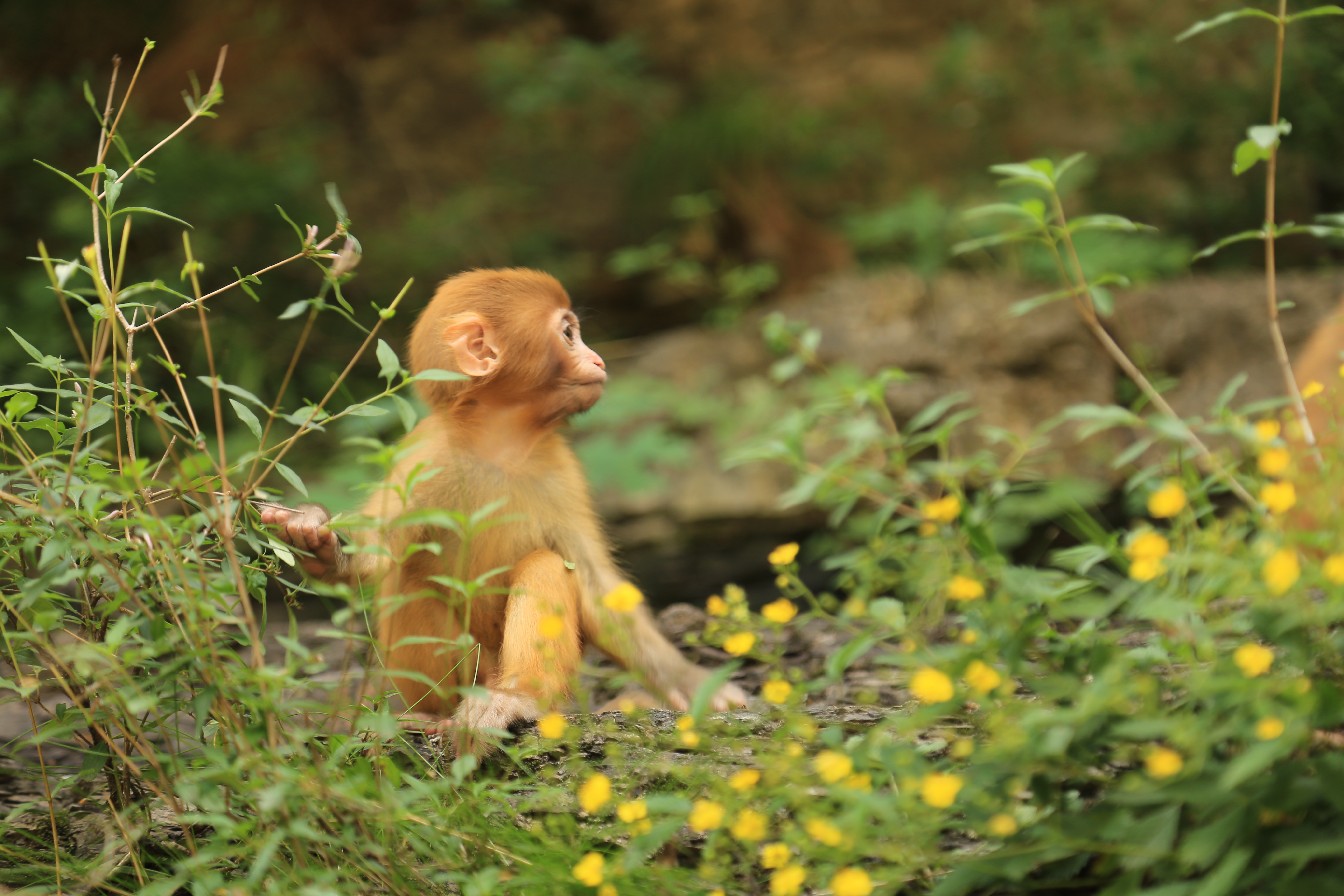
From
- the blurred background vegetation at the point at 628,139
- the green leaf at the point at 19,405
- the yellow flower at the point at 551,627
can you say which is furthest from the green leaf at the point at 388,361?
the blurred background vegetation at the point at 628,139

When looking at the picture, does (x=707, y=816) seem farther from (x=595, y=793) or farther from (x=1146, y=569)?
(x=1146, y=569)

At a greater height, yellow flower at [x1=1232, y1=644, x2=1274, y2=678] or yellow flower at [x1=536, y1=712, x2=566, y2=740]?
yellow flower at [x1=1232, y1=644, x2=1274, y2=678]

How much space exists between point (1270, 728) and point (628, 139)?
9902mm

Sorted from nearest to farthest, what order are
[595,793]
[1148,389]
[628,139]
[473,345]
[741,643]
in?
[595,793], [741,643], [1148,389], [473,345], [628,139]

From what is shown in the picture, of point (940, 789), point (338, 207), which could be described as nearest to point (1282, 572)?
point (940, 789)

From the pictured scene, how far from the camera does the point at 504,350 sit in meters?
2.98

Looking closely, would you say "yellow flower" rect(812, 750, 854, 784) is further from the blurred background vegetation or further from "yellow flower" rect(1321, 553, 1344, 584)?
the blurred background vegetation

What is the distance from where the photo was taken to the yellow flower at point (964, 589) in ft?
5.22

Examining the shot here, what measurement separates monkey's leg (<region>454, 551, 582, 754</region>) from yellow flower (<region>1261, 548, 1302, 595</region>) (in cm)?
147

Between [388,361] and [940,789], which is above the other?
[388,361]

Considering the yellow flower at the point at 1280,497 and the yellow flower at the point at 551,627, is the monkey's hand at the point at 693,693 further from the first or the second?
the yellow flower at the point at 1280,497

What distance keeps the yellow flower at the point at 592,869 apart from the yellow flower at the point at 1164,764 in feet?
2.65

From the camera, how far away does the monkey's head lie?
295 centimetres

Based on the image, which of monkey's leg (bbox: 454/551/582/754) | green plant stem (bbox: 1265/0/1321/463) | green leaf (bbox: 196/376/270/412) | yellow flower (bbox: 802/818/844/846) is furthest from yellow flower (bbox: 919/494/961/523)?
green leaf (bbox: 196/376/270/412)
